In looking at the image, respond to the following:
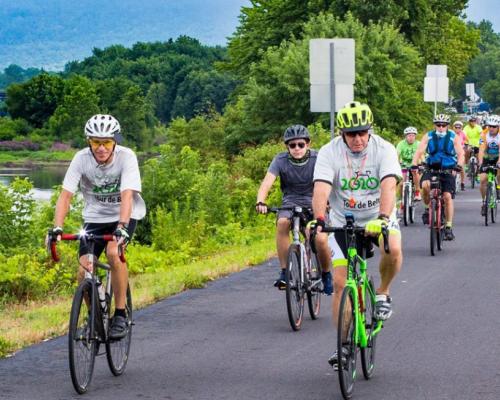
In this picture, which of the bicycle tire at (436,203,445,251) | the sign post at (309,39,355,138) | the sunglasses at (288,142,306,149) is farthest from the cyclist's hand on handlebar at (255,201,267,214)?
the sign post at (309,39,355,138)

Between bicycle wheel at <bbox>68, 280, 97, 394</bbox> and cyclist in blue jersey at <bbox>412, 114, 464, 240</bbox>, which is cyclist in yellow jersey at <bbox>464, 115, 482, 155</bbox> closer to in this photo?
cyclist in blue jersey at <bbox>412, 114, 464, 240</bbox>

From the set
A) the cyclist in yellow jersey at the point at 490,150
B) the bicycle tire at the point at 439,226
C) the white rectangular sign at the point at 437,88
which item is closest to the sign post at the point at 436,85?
the white rectangular sign at the point at 437,88

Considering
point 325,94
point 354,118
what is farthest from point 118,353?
point 325,94

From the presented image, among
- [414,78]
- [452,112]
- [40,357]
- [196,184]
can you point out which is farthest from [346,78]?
[452,112]

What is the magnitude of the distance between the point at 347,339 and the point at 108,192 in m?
2.15

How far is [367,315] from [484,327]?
9.07ft

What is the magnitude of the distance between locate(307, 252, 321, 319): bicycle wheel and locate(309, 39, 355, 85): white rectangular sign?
9.64 m

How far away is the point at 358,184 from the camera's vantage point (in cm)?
902

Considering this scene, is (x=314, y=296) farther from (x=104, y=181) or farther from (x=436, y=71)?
(x=436, y=71)

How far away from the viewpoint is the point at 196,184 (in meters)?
26.6

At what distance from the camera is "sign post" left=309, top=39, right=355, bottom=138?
2155 cm

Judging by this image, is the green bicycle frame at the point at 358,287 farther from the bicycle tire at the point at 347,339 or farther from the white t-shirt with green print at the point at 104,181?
the white t-shirt with green print at the point at 104,181

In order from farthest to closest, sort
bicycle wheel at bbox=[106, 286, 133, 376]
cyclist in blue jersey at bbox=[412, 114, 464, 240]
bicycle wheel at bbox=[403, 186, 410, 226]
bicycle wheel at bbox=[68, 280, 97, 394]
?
bicycle wheel at bbox=[403, 186, 410, 226] < cyclist in blue jersey at bbox=[412, 114, 464, 240] < bicycle wheel at bbox=[106, 286, 133, 376] < bicycle wheel at bbox=[68, 280, 97, 394]

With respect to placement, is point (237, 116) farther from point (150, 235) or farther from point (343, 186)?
point (343, 186)
